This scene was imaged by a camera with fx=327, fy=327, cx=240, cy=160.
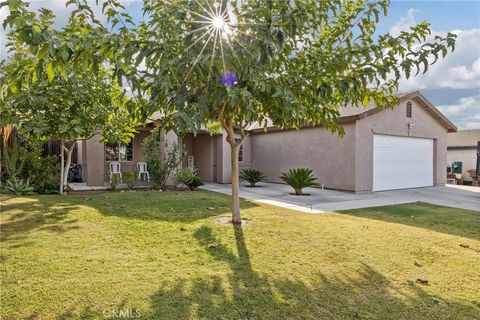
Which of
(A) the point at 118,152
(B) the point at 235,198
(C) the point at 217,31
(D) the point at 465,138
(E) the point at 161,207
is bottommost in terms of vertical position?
(E) the point at 161,207

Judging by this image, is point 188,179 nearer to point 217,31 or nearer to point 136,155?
point 136,155

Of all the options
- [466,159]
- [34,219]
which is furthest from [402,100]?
[34,219]

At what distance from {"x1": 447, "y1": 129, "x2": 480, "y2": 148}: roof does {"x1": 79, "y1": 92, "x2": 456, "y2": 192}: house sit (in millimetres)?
8337

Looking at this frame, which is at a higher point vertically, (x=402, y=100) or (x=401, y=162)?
(x=402, y=100)

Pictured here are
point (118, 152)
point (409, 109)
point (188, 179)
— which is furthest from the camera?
point (118, 152)

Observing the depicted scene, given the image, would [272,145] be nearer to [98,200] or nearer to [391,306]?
[98,200]

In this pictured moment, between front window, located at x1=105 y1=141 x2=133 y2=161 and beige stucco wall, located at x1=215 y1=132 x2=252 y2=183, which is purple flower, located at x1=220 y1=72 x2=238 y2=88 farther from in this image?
front window, located at x1=105 y1=141 x2=133 y2=161

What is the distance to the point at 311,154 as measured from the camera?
15.7 m

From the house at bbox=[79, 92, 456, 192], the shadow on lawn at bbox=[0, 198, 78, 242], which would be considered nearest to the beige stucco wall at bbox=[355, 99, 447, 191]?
the house at bbox=[79, 92, 456, 192]

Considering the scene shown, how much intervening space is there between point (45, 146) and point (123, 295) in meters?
15.5

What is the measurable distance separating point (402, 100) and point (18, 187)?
51.8 ft

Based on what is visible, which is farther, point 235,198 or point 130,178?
point 130,178

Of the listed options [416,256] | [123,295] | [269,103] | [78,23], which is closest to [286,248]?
[416,256]

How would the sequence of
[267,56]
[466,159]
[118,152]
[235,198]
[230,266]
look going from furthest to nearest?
1. [466,159]
2. [118,152]
3. [235,198]
4. [230,266]
5. [267,56]
